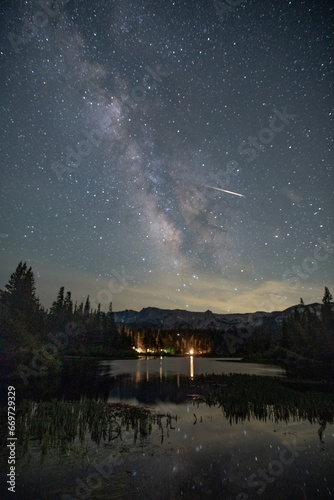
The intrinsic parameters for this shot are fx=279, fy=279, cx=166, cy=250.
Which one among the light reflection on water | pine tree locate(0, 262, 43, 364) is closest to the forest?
pine tree locate(0, 262, 43, 364)

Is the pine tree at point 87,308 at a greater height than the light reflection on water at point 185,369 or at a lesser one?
greater

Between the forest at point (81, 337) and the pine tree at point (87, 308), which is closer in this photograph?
the forest at point (81, 337)

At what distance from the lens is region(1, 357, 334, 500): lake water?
1101cm

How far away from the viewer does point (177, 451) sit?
1489 cm

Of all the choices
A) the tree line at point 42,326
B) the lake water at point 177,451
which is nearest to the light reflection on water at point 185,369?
the tree line at point 42,326

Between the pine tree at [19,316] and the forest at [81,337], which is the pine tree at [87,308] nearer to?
the forest at [81,337]

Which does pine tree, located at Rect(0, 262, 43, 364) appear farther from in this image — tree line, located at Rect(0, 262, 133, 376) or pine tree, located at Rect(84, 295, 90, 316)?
pine tree, located at Rect(84, 295, 90, 316)

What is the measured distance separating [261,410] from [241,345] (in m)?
182

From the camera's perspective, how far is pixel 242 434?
18.3 metres

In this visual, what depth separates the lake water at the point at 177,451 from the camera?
36.1 feet

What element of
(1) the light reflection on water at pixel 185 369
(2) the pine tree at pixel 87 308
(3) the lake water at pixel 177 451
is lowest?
→ (1) the light reflection on water at pixel 185 369

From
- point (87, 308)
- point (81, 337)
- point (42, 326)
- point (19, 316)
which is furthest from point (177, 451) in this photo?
point (87, 308)

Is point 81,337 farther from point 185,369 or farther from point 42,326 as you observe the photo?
point 185,369

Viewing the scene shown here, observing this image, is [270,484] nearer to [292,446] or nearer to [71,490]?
[292,446]
